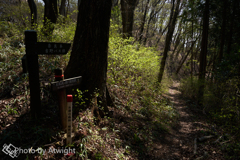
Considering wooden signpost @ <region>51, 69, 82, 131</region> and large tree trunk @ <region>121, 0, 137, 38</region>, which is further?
large tree trunk @ <region>121, 0, 137, 38</region>

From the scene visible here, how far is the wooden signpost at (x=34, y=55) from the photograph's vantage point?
8.38 feet

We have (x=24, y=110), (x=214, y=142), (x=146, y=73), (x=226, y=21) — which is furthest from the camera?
(x=226, y=21)

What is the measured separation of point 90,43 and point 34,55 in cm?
140

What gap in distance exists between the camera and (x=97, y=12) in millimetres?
3545

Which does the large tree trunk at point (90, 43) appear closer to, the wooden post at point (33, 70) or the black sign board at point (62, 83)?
the black sign board at point (62, 83)

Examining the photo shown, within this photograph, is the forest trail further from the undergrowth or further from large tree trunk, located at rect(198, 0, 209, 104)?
large tree trunk, located at rect(198, 0, 209, 104)

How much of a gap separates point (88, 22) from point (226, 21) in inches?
512

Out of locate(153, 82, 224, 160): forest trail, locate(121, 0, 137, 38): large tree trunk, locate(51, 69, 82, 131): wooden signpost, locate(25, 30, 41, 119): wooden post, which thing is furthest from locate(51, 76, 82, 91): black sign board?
locate(121, 0, 137, 38): large tree trunk

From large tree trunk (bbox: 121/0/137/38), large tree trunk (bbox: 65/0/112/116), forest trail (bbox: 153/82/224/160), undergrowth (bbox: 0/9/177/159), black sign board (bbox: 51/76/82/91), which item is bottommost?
forest trail (bbox: 153/82/224/160)

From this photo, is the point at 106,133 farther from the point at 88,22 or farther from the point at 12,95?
the point at 88,22

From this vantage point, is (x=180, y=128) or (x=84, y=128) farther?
(x=180, y=128)

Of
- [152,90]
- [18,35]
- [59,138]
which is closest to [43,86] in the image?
[59,138]

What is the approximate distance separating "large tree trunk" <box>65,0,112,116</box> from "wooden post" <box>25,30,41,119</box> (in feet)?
3.36

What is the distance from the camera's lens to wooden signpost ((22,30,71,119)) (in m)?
2.55
